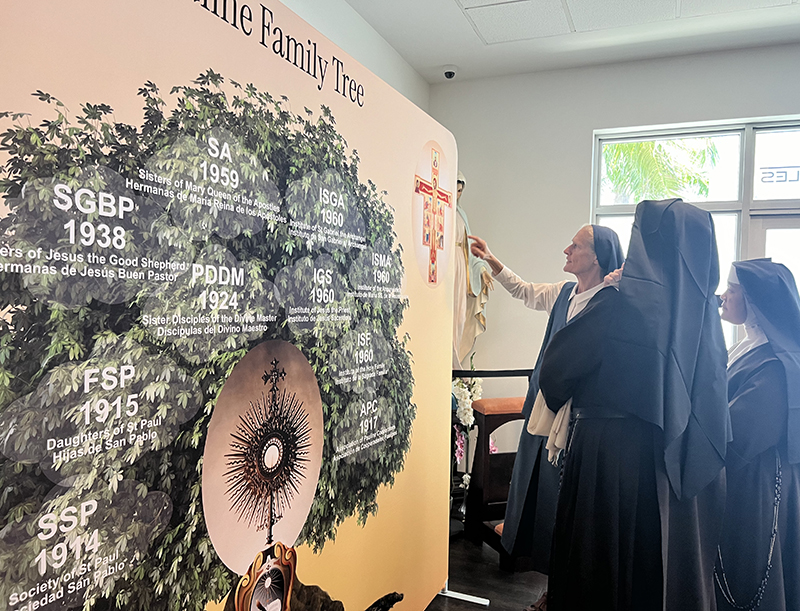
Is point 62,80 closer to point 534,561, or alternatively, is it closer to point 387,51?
point 534,561

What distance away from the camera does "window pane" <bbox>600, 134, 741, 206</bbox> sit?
12.4ft

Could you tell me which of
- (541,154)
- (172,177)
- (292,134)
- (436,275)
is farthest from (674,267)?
(541,154)

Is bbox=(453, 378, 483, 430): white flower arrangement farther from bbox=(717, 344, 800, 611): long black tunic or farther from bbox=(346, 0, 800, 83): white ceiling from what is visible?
bbox=(346, 0, 800, 83): white ceiling

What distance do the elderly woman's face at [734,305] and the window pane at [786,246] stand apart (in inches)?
63.5

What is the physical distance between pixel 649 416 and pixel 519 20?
97.7 inches

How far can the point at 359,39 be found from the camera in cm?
325

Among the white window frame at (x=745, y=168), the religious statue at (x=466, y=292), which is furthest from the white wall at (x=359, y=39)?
the white window frame at (x=745, y=168)

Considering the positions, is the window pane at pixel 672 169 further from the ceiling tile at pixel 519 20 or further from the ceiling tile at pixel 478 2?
the ceiling tile at pixel 478 2

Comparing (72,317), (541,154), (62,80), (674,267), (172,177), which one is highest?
(541,154)

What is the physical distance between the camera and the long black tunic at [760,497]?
6.68 ft

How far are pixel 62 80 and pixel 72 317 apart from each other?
14.8 inches

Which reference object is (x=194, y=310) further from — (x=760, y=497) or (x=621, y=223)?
(x=621, y=223)

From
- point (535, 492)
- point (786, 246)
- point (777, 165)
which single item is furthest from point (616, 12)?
point (535, 492)

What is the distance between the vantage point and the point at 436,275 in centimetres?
231
